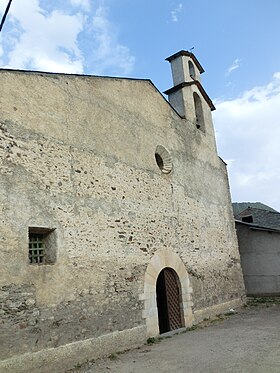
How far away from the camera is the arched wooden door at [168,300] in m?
8.07

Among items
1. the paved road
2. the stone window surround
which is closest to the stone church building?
the stone window surround

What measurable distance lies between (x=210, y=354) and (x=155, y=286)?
217 cm

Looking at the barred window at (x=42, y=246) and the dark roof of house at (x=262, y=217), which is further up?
the dark roof of house at (x=262, y=217)

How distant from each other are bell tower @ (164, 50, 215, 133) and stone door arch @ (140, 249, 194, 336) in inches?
188

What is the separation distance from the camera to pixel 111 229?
680 centimetres

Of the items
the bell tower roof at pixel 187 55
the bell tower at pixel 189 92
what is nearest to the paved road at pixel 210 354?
the bell tower at pixel 189 92

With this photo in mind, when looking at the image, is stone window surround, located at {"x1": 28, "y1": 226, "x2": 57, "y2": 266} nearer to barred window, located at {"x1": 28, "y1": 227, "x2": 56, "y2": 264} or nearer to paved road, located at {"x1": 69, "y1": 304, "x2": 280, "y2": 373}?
barred window, located at {"x1": 28, "y1": 227, "x2": 56, "y2": 264}

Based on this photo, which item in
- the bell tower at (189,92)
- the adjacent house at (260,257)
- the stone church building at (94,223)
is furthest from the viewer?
the adjacent house at (260,257)

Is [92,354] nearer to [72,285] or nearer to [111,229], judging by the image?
[72,285]

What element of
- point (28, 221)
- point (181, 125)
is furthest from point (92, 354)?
point (181, 125)

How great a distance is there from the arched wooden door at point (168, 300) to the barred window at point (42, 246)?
11.2 ft

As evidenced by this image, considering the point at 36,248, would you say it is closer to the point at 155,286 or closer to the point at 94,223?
the point at 94,223

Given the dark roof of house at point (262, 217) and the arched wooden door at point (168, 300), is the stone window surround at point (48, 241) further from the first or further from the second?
the dark roof of house at point (262, 217)

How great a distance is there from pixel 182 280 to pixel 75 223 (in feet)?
12.1
